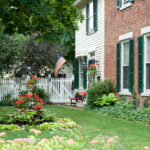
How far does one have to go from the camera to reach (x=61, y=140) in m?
4.13

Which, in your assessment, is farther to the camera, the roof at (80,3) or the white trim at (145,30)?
the roof at (80,3)

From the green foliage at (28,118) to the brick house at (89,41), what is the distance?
6556 mm

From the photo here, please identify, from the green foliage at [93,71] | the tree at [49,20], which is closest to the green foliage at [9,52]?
the tree at [49,20]

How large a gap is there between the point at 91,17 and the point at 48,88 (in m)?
5.40

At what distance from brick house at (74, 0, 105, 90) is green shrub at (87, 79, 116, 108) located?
1.19m

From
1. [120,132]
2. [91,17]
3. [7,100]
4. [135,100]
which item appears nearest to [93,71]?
[91,17]

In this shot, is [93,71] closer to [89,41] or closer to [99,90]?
[99,90]

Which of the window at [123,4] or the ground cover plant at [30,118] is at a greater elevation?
the window at [123,4]

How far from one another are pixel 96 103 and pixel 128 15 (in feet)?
13.3

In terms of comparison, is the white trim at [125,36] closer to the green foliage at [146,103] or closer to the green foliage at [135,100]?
the green foliage at [135,100]

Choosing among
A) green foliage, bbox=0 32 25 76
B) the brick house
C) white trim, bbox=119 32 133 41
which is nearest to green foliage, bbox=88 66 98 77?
the brick house

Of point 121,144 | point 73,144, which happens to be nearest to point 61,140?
A: point 73,144

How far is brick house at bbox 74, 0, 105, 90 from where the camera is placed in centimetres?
1680

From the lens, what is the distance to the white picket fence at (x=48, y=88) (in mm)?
20470
